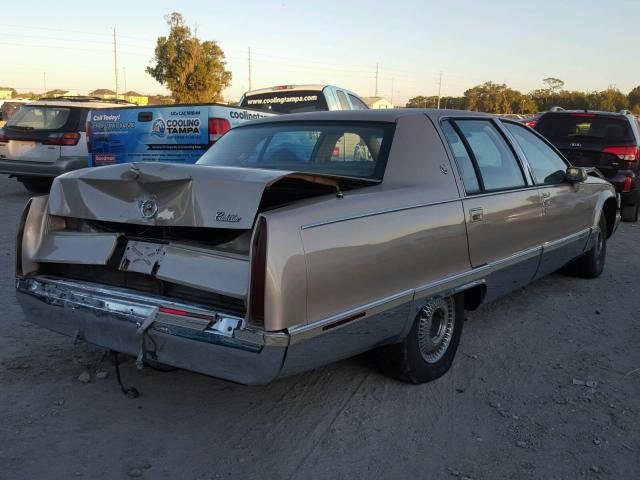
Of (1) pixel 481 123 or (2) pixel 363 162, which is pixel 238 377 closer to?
(2) pixel 363 162

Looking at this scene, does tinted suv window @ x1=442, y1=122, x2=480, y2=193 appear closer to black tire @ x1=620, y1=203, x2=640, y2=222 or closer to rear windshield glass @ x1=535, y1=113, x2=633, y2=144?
rear windshield glass @ x1=535, y1=113, x2=633, y2=144

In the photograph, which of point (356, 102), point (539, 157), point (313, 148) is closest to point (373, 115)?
point (313, 148)

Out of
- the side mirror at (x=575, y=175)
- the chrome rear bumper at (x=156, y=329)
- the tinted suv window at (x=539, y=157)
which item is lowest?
the chrome rear bumper at (x=156, y=329)

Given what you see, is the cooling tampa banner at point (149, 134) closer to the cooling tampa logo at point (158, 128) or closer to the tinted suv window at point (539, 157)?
the cooling tampa logo at point (158, 128)

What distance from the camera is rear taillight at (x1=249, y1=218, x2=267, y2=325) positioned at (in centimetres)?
239

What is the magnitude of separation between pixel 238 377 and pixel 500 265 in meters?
2.12

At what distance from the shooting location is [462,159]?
3750mm

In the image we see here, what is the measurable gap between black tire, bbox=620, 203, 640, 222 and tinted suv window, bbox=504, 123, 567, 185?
5434 millimetres

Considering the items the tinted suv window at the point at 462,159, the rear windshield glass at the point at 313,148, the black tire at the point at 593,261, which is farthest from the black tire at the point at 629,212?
the rear windshield glass at the point at 313,148

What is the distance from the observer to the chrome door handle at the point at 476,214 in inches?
139

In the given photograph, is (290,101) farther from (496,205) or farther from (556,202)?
(496,205)

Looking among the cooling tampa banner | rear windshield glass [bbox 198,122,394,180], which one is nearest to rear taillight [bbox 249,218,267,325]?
rear windshield glass [bbox 198,122,394,180]

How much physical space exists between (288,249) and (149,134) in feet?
20.6

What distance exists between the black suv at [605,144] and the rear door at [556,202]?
13.7 feet
